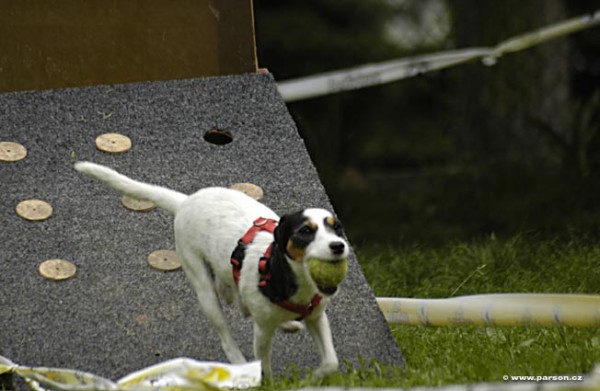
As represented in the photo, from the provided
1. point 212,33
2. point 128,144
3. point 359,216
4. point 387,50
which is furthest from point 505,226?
point 387,50

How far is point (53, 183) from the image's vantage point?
17.1ft

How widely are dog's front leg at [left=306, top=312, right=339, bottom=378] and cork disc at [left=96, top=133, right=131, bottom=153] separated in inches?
66.8

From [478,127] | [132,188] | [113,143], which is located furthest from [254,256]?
[478,127]

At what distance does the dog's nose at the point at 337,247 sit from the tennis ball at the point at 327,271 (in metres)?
0.03

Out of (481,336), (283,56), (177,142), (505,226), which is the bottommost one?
(283,56)

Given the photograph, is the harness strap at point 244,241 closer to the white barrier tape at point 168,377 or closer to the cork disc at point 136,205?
the white barrier tape at point 168,377

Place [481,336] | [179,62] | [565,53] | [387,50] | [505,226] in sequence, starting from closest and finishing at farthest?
[481,336] < [179,62] < [505,226] < [565,53] < [387,50]

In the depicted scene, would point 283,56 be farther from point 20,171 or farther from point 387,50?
point 20,171

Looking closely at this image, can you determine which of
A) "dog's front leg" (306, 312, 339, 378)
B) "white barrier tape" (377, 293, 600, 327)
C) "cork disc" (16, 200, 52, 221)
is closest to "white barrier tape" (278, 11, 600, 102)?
"cork disc" (16, 200, 52, 221)

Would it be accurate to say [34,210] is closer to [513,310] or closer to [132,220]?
[132,220]

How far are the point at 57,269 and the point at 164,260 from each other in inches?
17.1

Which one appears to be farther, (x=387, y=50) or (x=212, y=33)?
(x=387, y=50)

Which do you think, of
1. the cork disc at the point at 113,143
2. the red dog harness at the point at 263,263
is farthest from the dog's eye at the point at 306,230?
the cork disc at the point at 113,143

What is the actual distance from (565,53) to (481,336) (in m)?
5.14
